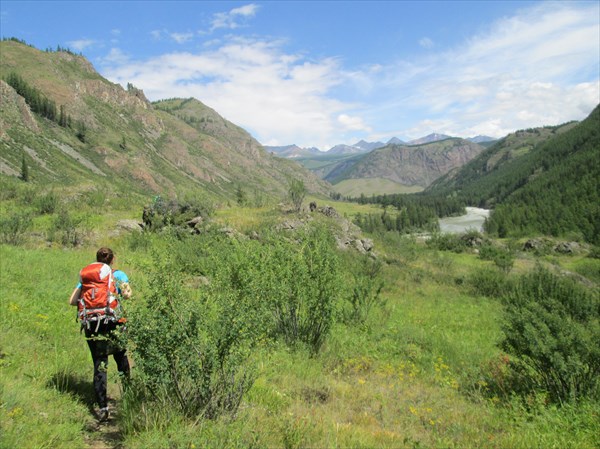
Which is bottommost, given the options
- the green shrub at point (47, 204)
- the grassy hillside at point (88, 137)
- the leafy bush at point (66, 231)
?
the leafy bush at point (66, 231)

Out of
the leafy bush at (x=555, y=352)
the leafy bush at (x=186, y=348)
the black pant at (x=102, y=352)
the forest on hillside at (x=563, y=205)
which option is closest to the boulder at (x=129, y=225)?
the black pant at (x=102, y=352)

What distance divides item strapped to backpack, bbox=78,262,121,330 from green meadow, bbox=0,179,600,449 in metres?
0.57

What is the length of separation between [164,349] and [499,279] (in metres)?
28.5

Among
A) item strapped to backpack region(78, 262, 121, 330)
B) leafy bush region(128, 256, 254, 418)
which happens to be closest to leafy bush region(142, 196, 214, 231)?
item strapped to backpack region(78, 262, 121, 330)

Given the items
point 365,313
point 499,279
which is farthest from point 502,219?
point 365,313

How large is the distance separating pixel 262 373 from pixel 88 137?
126540 millimetres

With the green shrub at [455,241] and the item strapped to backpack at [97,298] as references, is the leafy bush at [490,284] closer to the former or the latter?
the item strapped to backpack at [97,298]

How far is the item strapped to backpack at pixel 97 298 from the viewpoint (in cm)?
488

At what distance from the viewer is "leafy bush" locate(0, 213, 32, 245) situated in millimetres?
15598

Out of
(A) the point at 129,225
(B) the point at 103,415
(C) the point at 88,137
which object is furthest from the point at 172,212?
(C) the point at 88,137

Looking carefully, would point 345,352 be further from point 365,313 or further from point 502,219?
point 502,219

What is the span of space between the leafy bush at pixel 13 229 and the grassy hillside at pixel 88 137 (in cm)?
3118

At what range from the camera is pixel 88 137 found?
112 m

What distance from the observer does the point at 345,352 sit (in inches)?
376
